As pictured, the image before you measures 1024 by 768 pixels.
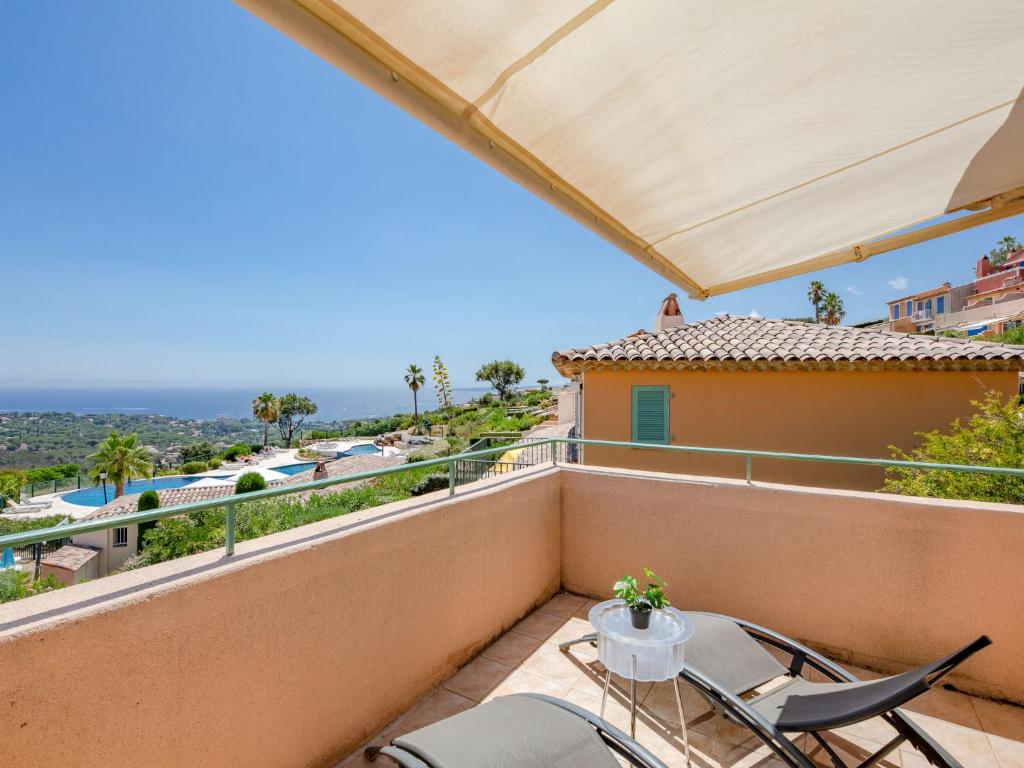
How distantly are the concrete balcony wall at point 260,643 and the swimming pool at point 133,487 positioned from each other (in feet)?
115


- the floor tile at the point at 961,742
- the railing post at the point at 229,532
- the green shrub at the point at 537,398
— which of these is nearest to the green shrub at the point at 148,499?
the railing post at the point at 229,532

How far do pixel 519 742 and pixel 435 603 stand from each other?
1.24 meters

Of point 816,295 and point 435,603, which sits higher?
point 816,295

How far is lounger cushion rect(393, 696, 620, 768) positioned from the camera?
6.22ft

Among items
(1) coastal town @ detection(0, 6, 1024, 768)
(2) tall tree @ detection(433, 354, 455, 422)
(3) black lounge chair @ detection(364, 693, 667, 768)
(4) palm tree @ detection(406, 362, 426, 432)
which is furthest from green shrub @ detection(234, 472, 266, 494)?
(4) palm tree @ detection(406, 362, 426, 432)

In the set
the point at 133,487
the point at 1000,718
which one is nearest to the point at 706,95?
the point at 1000,718

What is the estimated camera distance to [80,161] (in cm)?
7262

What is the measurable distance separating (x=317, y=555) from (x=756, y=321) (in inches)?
354

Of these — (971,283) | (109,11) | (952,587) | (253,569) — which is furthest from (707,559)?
(971,283)

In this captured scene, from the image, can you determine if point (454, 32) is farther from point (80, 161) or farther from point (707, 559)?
point (80, 161)

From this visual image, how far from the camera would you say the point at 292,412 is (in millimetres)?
71312

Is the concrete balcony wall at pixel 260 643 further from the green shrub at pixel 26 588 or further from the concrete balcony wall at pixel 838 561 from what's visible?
the concrete balcony wall at pixel 838 561

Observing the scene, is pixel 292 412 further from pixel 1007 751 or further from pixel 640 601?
pixel 1007 751

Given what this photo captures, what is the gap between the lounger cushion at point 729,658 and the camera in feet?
8.27
